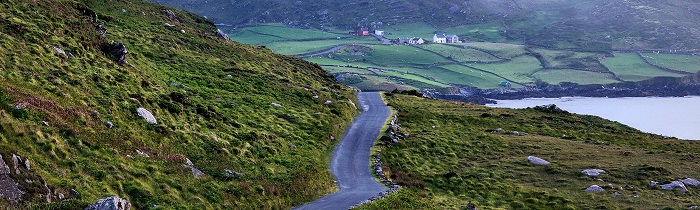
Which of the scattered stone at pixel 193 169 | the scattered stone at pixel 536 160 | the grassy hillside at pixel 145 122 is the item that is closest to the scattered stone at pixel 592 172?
the scattered stone at pixel 536 160

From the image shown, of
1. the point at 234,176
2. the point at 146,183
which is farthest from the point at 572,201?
the point at 146,183

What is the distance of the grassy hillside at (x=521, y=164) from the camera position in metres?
43.9

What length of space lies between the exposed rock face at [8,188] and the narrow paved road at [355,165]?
15.3 meters

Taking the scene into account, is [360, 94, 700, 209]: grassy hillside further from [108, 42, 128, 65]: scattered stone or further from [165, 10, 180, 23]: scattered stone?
[165, 10, 180, 23]: scattered stone

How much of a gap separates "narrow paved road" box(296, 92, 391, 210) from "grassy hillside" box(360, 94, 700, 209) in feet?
5.77

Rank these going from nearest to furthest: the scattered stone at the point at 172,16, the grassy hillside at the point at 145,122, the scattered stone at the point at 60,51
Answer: the grassy hillside at the point at 145,122 → the scattered stone at the point at 60,51 → the scattered stone at the point at 172,16

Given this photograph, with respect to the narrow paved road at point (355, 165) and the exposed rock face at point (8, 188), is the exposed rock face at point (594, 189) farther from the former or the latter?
the exposed rock face at point (8, 188)

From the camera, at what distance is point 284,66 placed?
295 feet

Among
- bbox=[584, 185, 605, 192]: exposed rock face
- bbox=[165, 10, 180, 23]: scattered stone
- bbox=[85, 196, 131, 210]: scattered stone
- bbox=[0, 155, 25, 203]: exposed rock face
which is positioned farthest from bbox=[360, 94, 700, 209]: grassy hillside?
bbox=[165, 10, 180, 23]: scattered stone

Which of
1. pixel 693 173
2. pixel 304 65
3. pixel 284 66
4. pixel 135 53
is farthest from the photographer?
pixel 304 65

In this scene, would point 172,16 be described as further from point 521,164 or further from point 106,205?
point 106,205

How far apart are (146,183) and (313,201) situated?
10422 mm

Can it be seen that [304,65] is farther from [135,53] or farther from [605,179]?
[605,179]

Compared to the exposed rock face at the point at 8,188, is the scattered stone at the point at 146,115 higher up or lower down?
lower down
